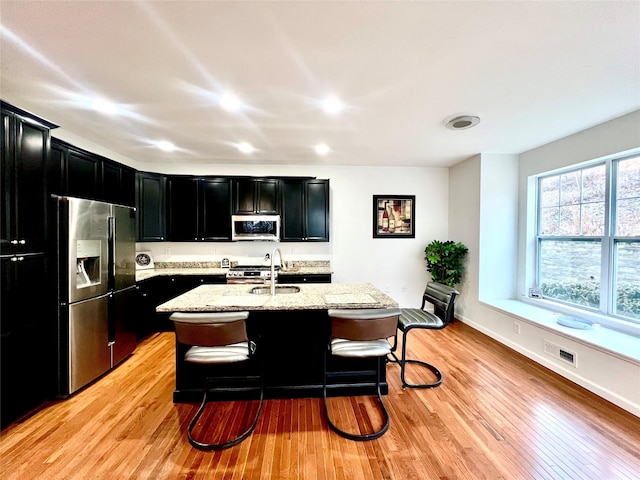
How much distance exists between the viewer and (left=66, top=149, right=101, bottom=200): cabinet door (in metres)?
2.67

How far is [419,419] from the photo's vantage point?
2.08m

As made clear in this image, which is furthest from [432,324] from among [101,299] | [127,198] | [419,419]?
[127,198]

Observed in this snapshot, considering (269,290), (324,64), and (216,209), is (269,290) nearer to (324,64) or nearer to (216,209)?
(324,64)

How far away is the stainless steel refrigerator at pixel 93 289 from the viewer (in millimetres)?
2336

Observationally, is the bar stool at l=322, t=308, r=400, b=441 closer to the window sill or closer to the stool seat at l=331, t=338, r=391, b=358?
the stool seat at l=331, t=338, r=391, b=358

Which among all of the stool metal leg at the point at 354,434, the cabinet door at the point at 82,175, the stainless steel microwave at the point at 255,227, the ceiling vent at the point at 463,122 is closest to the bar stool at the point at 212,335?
the stool metal leg at the point at 354,434

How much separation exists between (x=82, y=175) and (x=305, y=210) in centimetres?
274

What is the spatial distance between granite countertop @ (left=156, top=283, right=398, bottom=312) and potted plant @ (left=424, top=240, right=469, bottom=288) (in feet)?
7.03

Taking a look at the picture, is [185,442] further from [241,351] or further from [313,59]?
[313,59]

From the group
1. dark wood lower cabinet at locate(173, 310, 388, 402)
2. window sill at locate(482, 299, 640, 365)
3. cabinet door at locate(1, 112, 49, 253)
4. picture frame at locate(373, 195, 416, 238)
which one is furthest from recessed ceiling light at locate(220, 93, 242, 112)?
window sill at locate(482, 299, 640, 365)

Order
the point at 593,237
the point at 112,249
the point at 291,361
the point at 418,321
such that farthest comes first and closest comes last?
the point at 593,237
the point at 112,249
the point at 418,321
the point at 291,361

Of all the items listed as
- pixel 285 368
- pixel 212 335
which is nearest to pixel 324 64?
pixel 212 335

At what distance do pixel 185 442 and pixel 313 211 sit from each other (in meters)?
3.25

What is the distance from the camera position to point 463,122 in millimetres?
2768
